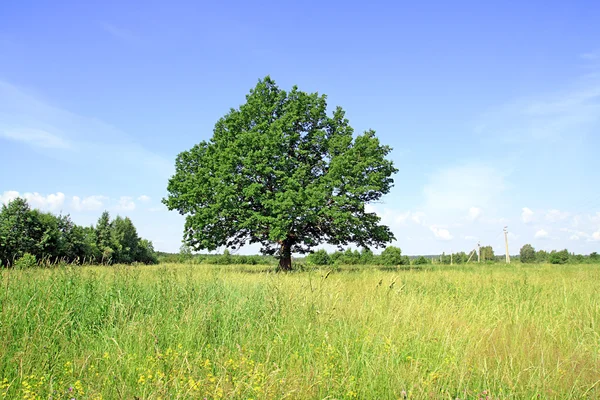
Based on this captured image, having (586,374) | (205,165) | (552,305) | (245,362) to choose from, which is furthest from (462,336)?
(205,165)

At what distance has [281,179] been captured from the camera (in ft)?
66.4

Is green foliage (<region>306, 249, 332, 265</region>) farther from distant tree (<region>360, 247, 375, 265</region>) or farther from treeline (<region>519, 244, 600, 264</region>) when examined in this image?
treeline (<region>519, 244, 600, 264</region>)

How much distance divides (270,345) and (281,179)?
1597 centimetres

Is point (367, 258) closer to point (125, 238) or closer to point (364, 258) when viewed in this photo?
point (364, 258)

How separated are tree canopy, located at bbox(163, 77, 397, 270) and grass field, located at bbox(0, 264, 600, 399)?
12238 mm

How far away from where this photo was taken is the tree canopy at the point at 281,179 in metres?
19.7

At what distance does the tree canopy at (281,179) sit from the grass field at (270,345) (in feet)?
40.2

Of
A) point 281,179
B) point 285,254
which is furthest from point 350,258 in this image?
point 281,179

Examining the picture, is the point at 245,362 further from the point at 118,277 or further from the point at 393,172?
the point at 393,172

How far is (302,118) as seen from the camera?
2239 cm

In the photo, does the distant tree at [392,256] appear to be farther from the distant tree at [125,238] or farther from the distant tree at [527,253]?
the distant tree at [527,253]

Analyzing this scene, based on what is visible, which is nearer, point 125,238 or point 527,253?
point 125,238

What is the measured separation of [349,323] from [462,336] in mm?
1501

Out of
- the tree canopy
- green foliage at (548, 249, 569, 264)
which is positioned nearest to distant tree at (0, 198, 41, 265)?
the tree canopy
